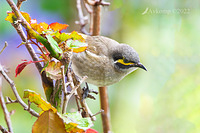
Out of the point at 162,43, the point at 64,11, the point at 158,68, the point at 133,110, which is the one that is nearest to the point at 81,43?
the point at 158,68

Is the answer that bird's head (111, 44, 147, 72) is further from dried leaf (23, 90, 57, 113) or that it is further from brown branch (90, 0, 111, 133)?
dried leaf (23, 90, 57, 113)

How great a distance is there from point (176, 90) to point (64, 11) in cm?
107

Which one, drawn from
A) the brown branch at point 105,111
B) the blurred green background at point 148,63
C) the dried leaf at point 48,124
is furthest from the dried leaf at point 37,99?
the blurred green background at point 148,63

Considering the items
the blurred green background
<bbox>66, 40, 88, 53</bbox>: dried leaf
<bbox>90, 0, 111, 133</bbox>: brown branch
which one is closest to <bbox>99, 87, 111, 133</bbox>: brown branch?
<bbox>90, 0, 111, 133</bbox>: brown branch

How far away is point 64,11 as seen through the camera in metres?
1.94

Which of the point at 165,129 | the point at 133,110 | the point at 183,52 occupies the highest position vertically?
the point at 183,52

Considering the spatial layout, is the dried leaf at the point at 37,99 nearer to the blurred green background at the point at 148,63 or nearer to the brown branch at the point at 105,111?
the brown branch at the point at 105,111

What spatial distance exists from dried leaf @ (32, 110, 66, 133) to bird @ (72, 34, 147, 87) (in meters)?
0.64

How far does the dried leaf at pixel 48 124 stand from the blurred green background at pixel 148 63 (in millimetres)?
723

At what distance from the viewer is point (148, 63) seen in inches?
63.1

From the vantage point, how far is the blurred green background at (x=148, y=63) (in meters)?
1.18

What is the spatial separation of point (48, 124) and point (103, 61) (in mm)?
768

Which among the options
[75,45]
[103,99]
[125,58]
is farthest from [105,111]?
[75,45]

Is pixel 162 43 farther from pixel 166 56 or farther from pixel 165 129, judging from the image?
pixel 165 129
